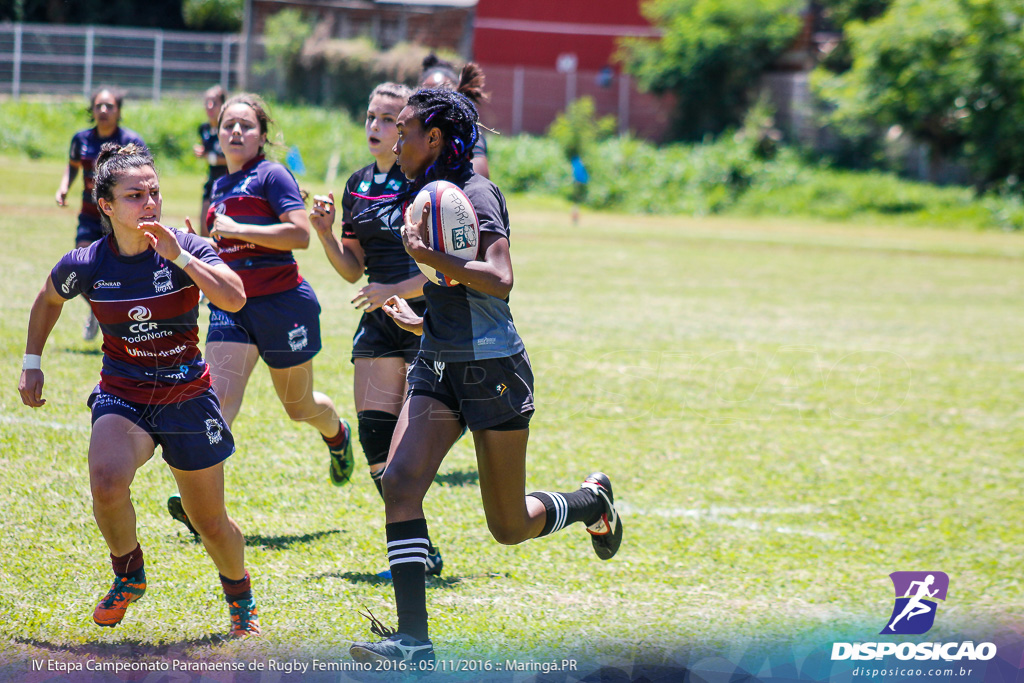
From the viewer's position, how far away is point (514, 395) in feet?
14.3

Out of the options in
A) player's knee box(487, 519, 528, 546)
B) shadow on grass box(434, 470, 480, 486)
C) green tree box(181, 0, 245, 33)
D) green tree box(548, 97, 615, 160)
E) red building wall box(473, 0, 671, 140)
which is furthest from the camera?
green tree box(181, 0, 245, 33)

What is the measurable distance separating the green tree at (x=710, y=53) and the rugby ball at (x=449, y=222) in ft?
124

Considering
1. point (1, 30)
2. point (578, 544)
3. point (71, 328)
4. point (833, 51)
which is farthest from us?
point (833, 51)

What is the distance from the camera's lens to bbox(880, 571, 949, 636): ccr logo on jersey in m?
5.44

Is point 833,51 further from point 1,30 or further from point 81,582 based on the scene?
point 81,582

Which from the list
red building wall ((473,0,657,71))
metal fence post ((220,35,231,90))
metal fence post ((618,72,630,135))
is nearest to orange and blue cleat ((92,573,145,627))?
metal fence post ((220,35,231,90))

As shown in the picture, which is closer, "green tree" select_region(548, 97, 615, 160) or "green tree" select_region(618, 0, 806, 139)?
"green tree" select_region(548, 97, 615, 160)

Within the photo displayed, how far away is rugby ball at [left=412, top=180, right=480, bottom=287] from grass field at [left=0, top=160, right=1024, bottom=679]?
185cm

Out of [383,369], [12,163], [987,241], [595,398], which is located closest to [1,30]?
[12,163]

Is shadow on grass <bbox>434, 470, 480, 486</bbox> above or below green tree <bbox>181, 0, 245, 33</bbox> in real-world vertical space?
below

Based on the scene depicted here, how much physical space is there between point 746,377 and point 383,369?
6.55 metres

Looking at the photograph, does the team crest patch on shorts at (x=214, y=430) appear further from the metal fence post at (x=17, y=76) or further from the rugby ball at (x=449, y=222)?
the metal fence post at (x=17, y=76)

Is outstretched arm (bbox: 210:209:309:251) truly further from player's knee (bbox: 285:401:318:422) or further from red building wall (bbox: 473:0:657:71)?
red building wall (bbox: 473:0:657:71)

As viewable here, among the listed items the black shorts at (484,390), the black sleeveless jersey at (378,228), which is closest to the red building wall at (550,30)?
the black sleeveless jersey at (378,228)
